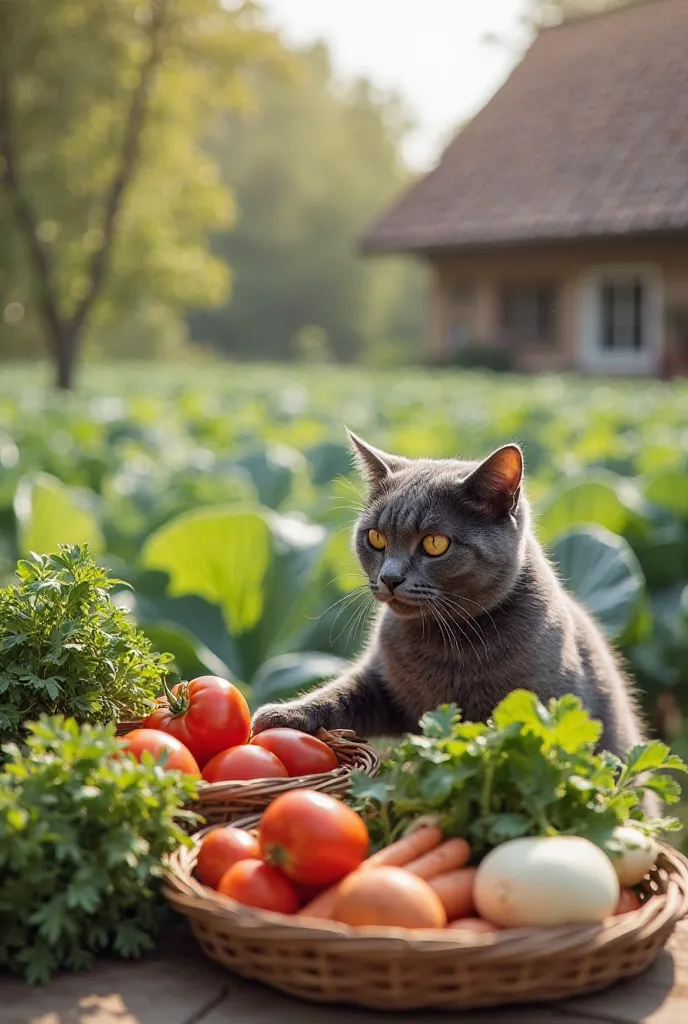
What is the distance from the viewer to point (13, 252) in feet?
75.8

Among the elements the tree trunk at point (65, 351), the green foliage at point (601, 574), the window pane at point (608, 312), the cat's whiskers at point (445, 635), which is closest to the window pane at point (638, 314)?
the window pane at point (608, 312)

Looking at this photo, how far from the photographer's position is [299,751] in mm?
2656

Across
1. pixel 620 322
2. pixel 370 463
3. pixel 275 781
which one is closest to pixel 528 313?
pixel 620 322

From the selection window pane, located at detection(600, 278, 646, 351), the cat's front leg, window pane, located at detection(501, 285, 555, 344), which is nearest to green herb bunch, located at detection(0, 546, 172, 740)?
the cat's front leg

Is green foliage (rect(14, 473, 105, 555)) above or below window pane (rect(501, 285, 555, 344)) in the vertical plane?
above

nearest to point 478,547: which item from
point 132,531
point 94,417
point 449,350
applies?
point 132,531

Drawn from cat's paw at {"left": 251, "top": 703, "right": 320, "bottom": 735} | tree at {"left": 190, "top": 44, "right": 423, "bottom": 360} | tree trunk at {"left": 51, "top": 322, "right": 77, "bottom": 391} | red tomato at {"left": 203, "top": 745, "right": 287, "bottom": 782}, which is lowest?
tree at {"left": 190, "top": 44, "right": 423, "bottom": 360}

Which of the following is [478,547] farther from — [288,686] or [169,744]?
[288,686]

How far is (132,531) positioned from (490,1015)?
3.61 metres

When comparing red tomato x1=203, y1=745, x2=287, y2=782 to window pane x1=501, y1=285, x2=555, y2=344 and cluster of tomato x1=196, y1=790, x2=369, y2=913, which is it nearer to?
cluster of tomato x1=196, y1=790, x2=369, y2=913

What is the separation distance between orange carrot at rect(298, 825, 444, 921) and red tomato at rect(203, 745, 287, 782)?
39 cm

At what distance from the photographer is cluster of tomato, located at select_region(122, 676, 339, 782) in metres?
2.58

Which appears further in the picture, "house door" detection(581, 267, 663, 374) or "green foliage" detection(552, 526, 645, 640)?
"house door" detection(581, 267, 663, 374)

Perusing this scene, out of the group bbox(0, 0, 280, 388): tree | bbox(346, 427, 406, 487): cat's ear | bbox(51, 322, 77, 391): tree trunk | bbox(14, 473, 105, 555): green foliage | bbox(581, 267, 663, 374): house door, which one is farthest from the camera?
bbox(581, 267, 663, 374): house door
